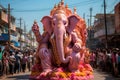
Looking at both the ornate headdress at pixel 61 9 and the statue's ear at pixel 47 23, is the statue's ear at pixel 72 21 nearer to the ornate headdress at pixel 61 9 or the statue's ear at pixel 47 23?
the ornate headdress at pixel 61 9

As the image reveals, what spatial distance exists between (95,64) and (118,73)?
1004 centimetres

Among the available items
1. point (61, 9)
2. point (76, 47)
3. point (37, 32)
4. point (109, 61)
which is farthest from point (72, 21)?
point (109, 61)

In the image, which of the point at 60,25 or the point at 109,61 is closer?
the point at 60,25

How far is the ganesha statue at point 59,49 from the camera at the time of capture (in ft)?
33.5

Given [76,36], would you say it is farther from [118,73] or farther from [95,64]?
[95,64]

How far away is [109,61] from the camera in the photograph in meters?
22.5

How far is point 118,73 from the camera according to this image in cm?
1953

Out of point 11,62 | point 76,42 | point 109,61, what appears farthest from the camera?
point 109,61

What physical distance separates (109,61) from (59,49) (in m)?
12.8

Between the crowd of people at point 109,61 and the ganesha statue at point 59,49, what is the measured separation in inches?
319

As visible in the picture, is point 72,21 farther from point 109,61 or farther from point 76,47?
point 109,61

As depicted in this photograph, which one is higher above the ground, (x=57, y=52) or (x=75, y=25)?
(x=75, y=25)

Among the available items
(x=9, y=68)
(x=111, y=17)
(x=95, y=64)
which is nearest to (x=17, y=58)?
(x=9, y=68)

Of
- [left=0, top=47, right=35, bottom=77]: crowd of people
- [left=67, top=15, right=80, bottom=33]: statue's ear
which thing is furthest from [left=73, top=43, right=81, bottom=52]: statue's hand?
[left=0, top=47, right=35, bottom=77]: crowd of people
